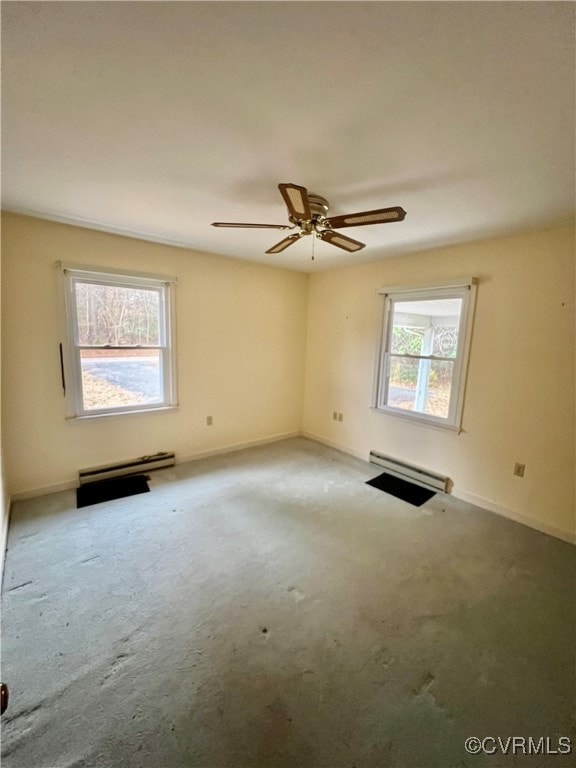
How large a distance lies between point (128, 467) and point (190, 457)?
2.35 feet

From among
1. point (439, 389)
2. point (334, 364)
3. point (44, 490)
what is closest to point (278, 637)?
point (44, 490)

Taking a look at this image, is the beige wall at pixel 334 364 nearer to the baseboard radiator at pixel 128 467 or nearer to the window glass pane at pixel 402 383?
the baseboard radiator at pixel 128 467

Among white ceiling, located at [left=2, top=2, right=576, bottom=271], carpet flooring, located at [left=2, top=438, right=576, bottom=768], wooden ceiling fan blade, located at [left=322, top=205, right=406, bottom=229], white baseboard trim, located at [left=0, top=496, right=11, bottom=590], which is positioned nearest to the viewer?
white ceiling, located at [left=2, top=2, right=576, bottom=271]

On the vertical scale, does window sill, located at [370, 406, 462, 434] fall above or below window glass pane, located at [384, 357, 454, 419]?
below

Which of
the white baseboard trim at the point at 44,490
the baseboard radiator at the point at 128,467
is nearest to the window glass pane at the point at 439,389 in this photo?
the baseboard radiator at the point at 128,467

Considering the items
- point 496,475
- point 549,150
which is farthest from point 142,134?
point 496,475

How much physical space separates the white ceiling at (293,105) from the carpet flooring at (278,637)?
248 cm

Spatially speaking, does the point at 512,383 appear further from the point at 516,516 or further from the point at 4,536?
the point at 4,536

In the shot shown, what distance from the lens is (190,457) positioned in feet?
12.8

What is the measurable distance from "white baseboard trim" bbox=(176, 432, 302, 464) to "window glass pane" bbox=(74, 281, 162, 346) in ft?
4.58

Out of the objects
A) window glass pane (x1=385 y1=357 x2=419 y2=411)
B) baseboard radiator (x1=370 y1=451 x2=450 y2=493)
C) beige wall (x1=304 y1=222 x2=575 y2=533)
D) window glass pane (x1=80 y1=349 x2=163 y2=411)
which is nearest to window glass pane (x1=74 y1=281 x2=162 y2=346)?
window glass pane (x1=80 y1=349 x2=163 y2=411)

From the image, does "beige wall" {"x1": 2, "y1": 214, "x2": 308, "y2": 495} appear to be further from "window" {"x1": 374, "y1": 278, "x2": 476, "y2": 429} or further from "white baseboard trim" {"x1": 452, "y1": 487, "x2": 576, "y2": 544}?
"white baseboard trim" {"x1": 452, "y1": 487, "x2": 576, "y2": 544}

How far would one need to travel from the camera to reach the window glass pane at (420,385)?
10.9ft

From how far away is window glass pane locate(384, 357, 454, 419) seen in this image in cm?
333
